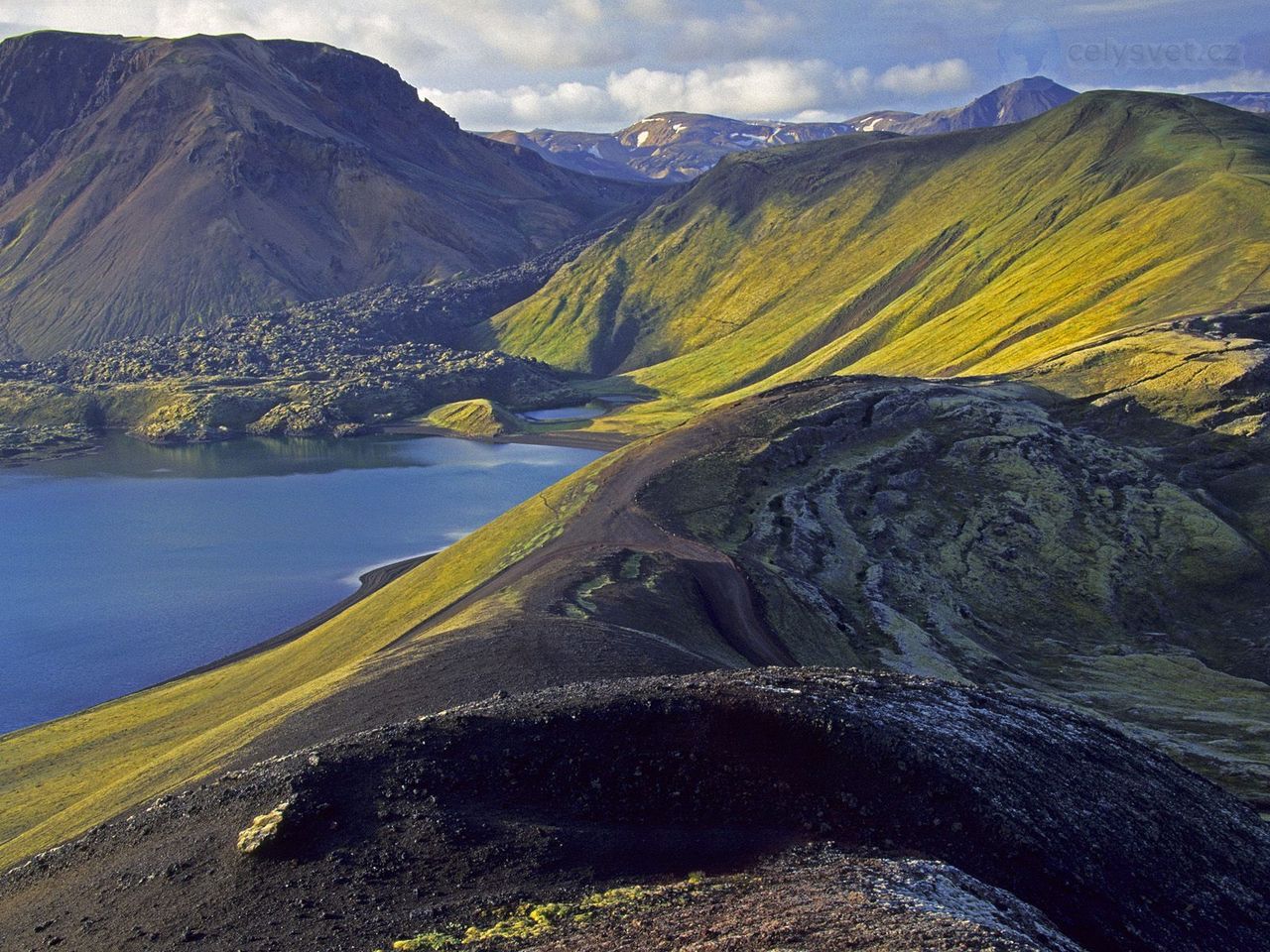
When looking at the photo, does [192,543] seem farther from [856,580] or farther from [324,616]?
[856,580]

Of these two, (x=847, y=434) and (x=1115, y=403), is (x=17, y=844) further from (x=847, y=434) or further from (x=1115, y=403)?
(x=1115, y=403)

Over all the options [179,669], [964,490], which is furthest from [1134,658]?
[179,669]

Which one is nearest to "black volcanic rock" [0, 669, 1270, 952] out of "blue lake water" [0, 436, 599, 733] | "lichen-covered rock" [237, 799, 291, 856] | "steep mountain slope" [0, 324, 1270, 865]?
"lichen-covered rock" [237, 799, 291, 856]

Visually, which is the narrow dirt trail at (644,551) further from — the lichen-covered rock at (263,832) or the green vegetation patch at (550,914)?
the lichen-covered rock at (263,832)

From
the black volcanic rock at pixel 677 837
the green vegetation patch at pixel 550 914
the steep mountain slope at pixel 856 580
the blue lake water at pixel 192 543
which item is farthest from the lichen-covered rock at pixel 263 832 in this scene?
the blue lake water at pixel 192 543

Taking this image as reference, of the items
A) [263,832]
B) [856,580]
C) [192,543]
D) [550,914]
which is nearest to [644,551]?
[856,580]

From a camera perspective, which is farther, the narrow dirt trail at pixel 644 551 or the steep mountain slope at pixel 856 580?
the narrow dirt trail at pixel 644 551
